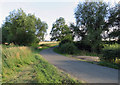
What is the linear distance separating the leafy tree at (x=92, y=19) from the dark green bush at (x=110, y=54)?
561 inches

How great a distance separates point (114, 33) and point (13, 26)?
83.3 ft

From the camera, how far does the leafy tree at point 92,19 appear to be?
24.4m

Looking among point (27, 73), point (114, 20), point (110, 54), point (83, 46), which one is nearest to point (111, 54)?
point (110, 54)

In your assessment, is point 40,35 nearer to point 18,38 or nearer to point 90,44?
point 18,38

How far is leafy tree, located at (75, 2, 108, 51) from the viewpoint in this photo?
24.4 meters

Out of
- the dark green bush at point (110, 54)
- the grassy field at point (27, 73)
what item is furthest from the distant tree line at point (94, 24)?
the grassy field at point (27, 73)

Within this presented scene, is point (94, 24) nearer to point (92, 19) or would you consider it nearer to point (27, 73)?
point (92, 19)

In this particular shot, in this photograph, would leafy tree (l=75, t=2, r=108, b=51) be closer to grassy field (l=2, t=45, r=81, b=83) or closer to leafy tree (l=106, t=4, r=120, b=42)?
leafy tree (l=106, t=4, r=120, b=42)

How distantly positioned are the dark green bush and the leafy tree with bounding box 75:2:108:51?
1426 cm

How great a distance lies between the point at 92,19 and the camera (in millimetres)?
25703

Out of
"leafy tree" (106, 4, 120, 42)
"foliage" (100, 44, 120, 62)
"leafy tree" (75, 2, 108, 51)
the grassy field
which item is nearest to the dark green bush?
"foliage" (100, 44, 120, 62)

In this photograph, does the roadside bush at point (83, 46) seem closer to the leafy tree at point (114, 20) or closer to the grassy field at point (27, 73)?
the leafy tree at point (114, 20)

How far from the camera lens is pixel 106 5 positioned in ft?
87.5

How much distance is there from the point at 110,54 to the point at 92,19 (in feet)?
60.2
